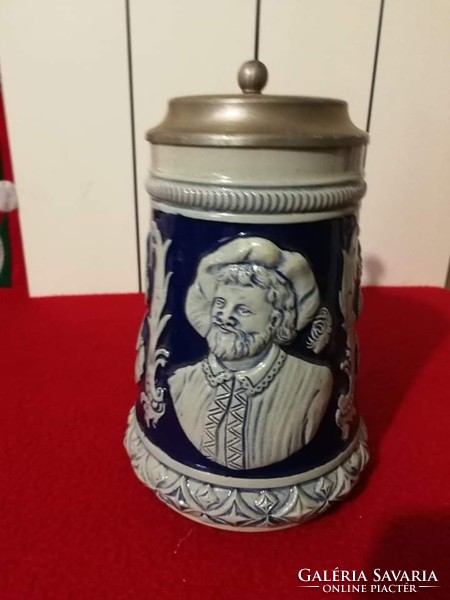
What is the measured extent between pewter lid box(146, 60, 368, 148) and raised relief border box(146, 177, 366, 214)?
30mm

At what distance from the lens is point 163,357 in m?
0.45

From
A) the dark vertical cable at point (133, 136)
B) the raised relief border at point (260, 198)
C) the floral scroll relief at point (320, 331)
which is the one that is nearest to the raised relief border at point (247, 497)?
the floral scroll relief at point (320, 331)

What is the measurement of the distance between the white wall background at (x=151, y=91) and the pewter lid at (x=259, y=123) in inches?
18.4

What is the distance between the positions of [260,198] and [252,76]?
100 mm

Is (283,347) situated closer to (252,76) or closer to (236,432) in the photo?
(236,432)

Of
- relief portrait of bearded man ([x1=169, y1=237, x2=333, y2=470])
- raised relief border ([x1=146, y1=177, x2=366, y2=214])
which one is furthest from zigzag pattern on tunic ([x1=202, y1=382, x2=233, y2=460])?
raised relief border ([x1=146, y1=177, x2=366, y2=214])

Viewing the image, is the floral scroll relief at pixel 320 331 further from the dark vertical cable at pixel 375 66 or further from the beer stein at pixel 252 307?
the dark vertical cable at pixel 375 66

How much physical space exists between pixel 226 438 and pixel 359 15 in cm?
66

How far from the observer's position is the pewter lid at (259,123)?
1.23 feet

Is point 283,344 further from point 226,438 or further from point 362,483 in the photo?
point 362,483

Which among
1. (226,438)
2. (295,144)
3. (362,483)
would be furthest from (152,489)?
(295,144)

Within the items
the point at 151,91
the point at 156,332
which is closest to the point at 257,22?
the point at 151,91

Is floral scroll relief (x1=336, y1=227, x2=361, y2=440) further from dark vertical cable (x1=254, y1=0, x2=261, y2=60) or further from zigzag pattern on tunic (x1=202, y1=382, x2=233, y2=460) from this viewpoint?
dark vertical cable (x1=254, y1=0, x2=261, y2=60)

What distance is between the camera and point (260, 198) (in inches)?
15.1
